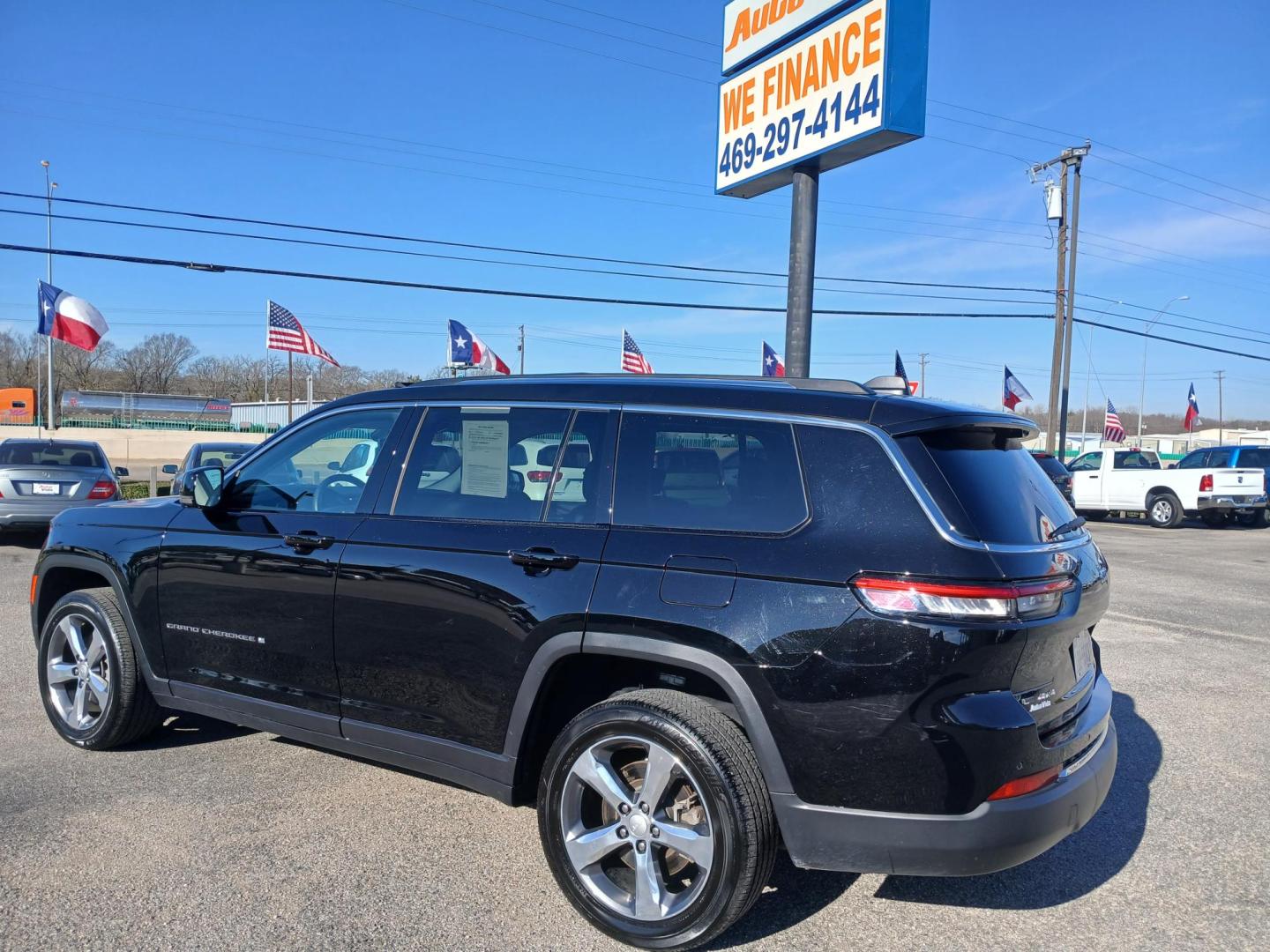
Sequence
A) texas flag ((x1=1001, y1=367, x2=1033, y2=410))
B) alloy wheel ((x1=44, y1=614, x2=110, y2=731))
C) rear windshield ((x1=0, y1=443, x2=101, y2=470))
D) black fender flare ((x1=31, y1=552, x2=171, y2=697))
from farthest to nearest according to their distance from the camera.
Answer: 1. texas flag ((x1=1001, y1=367, x2=1033, y2=410))
2. rear windshield ((x1=0, y1=443, x2=101, y2=470))
3. alloy wheel ((x1=44, y1=614, x2=110, y2=731))
4. black fender flare ((x1=31, y1=552, x2=171, y2=697))

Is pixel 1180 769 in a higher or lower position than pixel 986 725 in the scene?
lower

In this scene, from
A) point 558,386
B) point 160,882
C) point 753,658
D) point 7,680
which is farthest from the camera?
point 7,680

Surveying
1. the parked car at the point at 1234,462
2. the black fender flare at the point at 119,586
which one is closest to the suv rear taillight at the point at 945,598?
the black fender flare at the point at 119,586

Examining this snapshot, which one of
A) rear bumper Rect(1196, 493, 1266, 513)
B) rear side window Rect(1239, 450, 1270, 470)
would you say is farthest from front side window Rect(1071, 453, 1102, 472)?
rear side window Rect(1239, 450, 1270, 470)

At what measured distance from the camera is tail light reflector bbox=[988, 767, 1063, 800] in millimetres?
2764

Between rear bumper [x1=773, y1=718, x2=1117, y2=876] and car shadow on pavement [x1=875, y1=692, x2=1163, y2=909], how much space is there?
25.8 inches

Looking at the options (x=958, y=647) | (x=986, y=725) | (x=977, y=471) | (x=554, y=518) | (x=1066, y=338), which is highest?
(x=1066, y=338)

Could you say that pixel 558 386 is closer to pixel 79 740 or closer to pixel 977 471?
pixel 977 471

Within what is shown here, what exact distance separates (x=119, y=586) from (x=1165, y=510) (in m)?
22.7

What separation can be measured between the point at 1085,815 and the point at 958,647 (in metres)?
0.88

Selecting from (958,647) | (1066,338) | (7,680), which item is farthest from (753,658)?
(1066,338)

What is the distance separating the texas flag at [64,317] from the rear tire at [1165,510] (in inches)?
976

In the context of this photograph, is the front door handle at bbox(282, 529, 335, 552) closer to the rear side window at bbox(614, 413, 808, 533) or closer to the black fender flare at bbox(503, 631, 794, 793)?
the black fender flare at bbox(503, 631, 794, 793)

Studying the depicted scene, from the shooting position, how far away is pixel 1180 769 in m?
4.80
